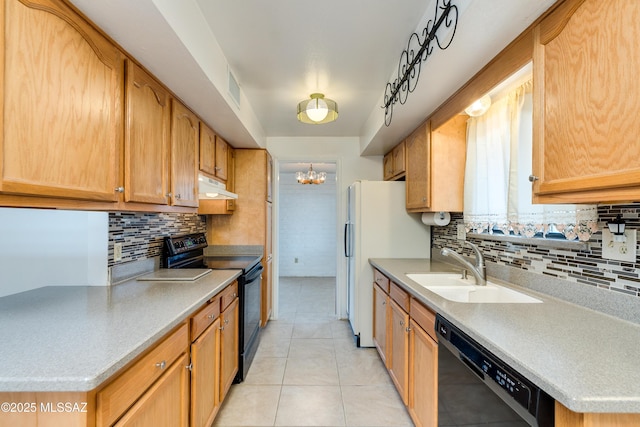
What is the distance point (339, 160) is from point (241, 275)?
2.01 meters

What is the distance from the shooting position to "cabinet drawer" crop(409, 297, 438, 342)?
146 cm

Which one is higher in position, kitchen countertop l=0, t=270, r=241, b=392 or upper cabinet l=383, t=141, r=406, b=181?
upper cabinet l=383, t=141, r=406, b=181

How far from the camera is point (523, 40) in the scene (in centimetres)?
121

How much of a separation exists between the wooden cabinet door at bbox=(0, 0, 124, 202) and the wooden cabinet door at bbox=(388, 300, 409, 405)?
1.76 meters

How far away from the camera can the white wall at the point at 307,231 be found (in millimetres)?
6148

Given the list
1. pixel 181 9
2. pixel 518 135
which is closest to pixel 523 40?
pixel 518 135

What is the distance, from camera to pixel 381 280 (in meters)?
2.53

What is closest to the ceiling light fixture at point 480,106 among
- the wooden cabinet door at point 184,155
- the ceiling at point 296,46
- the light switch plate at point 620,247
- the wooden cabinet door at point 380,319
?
the ceiling at point 296,46

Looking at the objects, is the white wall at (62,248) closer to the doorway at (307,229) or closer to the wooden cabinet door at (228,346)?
the wooden cabinet door at (228,346)

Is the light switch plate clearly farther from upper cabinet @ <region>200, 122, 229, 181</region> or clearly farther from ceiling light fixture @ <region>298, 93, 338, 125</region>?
upper cabinet @ <region>200, 122, 229, 181</region>

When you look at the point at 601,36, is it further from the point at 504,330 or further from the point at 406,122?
the point at 406,122

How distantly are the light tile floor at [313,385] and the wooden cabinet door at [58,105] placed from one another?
159cm

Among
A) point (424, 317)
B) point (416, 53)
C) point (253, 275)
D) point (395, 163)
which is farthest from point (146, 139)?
point (395, 163)

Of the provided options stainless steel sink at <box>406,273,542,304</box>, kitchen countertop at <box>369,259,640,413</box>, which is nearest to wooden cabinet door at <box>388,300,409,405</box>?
stainless steel sink at <box>406,273,542,304</box>
